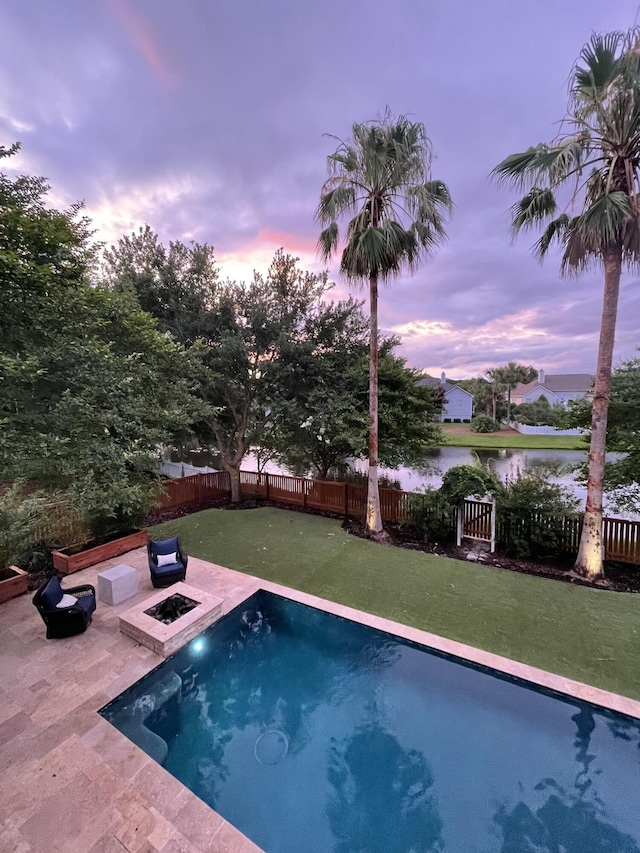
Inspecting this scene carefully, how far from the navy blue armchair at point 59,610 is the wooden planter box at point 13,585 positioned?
1.60 meters

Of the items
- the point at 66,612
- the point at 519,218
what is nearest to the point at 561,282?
the point at 519,218

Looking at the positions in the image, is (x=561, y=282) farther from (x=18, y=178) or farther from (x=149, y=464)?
(x=18, y=178)

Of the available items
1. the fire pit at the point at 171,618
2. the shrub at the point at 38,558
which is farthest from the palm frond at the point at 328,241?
the shrub at the point at 38,558

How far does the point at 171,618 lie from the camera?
5.11 m

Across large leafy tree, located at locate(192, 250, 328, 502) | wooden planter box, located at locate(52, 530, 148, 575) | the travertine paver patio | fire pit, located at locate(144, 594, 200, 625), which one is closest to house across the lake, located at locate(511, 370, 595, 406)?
large leafy tree, located at locate(192, 250, 328, 502)

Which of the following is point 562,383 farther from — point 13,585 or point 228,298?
point 13,585

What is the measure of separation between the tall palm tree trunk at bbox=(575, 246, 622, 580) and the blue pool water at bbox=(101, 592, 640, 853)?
11.1 feet

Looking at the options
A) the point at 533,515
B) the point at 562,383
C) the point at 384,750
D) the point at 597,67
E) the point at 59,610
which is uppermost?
the point at 597,67

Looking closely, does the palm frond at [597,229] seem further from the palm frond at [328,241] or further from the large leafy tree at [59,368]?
the large leafy tree at [59,368]

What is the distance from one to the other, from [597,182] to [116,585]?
416 inches

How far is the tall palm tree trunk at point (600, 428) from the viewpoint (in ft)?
18.8

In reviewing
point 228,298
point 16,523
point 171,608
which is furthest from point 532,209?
point 16,523

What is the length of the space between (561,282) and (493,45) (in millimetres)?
4602

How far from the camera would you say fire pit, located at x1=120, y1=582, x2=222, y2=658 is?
4.59 metres
